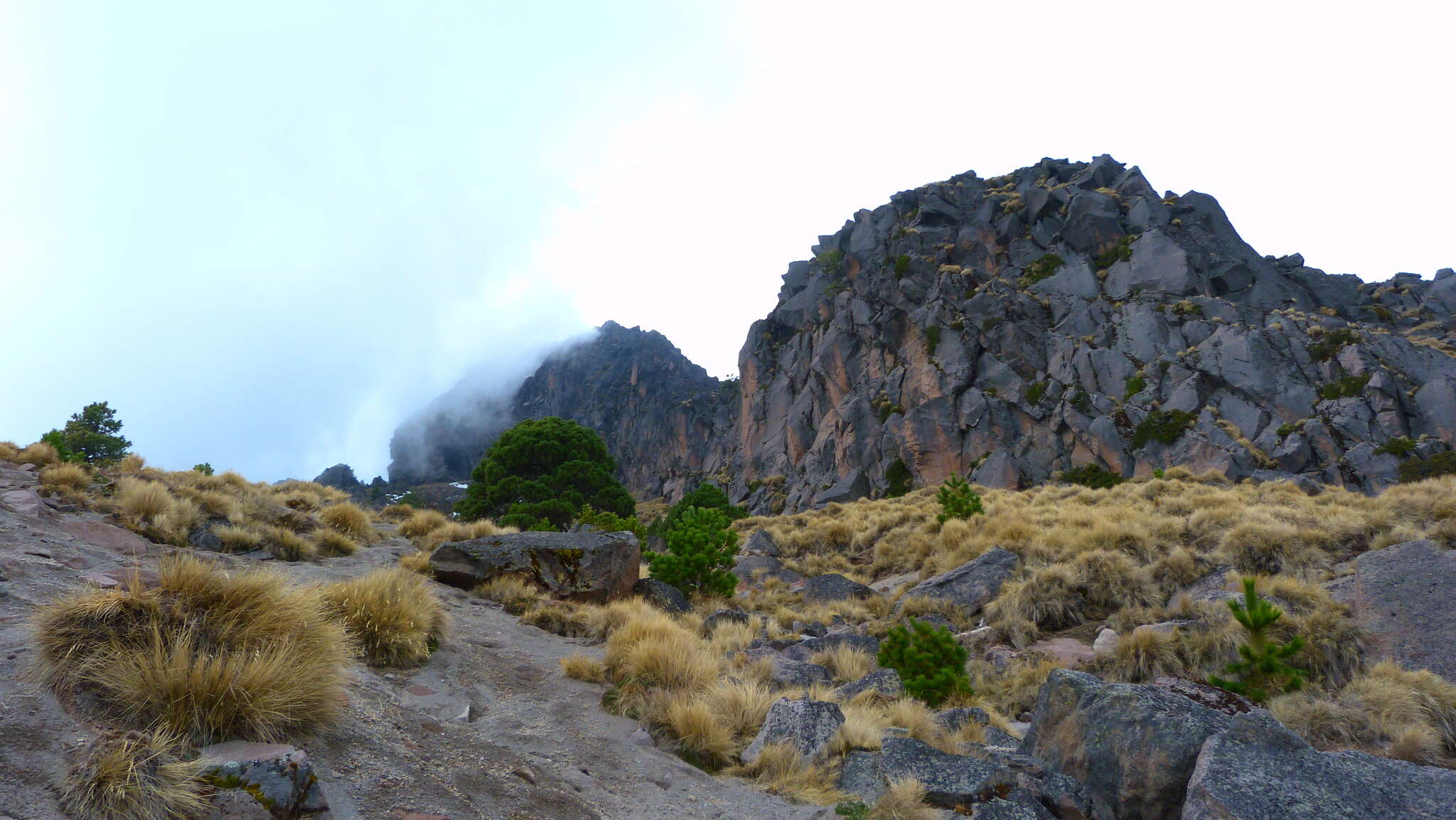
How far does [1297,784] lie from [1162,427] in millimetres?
52921

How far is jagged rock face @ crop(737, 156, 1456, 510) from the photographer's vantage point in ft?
154

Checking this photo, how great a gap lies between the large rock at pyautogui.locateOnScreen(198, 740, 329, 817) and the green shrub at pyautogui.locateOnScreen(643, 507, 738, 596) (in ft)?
39.2

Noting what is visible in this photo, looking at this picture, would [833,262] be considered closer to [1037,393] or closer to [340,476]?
[1037,393]

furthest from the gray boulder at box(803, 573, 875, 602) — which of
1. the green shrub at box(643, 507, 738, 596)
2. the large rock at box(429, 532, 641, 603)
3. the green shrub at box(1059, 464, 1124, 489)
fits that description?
the green shrub at box(1059, 464, 1124, 489)

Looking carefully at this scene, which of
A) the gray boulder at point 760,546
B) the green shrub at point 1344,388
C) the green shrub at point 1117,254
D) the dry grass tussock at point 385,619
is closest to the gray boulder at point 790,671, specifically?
the dry grass tussock at point 385,619

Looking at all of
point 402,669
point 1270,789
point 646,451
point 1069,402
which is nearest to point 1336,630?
point 1270,789

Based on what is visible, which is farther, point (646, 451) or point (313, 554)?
point (646, 451)

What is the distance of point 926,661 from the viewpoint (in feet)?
30.8

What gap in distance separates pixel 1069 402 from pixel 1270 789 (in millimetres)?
56968

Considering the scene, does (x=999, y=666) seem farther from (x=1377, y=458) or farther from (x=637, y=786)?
(x=1377, y=458)

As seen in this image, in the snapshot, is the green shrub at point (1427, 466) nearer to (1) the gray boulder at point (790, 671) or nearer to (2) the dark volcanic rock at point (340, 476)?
(1) the gray boulder at point (790, 671)

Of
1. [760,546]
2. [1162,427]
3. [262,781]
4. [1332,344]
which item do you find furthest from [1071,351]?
[262,781]

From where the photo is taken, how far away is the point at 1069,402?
55.8 metres

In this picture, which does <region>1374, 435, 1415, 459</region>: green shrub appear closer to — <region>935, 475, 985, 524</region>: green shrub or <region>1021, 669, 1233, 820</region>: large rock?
<region>935, 475, 985, 524</region>: green shrub
